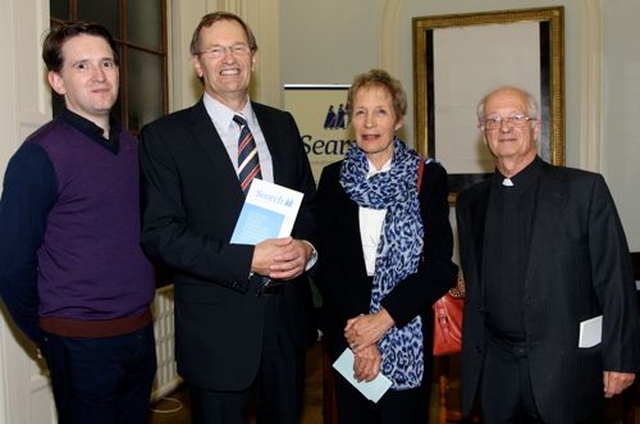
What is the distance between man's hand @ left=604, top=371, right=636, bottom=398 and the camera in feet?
6.53

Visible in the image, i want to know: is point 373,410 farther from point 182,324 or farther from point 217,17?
point 217,17

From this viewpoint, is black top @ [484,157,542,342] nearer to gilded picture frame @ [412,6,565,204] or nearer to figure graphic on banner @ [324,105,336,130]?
gilded picture frame @ [412,6,565,204]

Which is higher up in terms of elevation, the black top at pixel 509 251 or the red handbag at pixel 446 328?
the black top at pixel 509 251

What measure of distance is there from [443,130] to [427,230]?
Result: 302 cm

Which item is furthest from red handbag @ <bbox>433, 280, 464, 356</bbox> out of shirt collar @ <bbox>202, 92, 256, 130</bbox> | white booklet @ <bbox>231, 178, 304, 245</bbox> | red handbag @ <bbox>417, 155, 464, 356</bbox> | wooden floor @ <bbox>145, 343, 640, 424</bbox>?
wooden floor @ <bbox>145, 343, 640, 424</bbox>

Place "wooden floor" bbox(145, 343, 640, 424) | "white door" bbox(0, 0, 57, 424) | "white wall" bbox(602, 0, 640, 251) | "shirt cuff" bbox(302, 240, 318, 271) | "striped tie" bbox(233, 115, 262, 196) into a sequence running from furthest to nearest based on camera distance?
"white wall" bbox(602, 0, 640, 251) < "wooden floor" bbox(145, 343, 640, 424) < "white door" bbox(0, 0, 57, 424) < "shirt cuff" bbox(302, 240, 318, 271) < "striped tie" bbox(233, 115, 262, 196)

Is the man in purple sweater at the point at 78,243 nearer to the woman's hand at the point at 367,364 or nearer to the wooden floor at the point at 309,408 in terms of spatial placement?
the woman's hand at the point at 367,364

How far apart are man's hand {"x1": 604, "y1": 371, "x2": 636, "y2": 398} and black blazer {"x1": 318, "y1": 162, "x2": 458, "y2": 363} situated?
0.55 m

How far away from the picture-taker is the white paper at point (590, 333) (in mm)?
2007

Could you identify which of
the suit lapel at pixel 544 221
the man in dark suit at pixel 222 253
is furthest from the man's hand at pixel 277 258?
the suit lapel at pixel 544 221

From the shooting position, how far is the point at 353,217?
89.8 inches

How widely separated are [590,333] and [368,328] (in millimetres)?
672

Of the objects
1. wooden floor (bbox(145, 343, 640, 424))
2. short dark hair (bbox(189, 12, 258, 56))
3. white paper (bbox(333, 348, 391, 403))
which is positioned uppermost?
short dark hair (bbox(189, 12, 258, 56))

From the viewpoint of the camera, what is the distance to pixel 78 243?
6.44 ft
